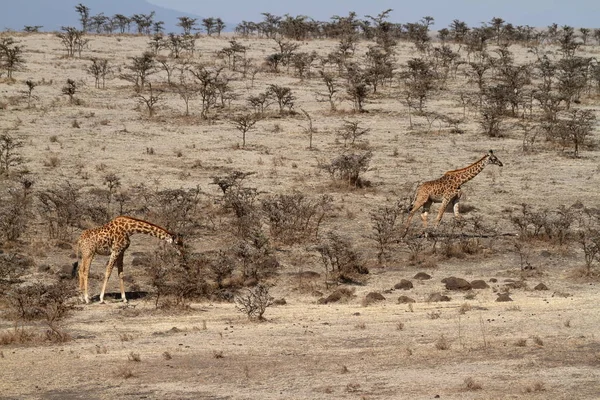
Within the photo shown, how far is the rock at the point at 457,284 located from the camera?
1716 centimetres

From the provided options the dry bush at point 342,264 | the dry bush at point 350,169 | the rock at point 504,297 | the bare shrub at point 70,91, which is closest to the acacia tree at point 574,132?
the dry bush at point 350,169

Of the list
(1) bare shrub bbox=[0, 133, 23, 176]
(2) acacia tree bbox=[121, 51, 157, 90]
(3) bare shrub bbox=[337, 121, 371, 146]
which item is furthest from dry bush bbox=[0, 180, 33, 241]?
(2) acacia tree bbox=[121, 51, 157, 90]

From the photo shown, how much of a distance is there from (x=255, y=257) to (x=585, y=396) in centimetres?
944

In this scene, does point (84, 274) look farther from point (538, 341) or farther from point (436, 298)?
point (538, 341)

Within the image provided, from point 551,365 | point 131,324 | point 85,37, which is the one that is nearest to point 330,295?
point 131,324

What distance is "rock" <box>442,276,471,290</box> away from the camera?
17.2m

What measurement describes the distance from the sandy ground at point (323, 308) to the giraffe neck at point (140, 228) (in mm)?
1397

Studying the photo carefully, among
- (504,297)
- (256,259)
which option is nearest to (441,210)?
(256,259)

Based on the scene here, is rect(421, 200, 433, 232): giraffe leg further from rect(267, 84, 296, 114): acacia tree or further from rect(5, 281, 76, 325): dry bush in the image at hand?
rect(267, 84, 296, 114): acacia tree

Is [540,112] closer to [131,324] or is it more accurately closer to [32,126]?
[32,126]

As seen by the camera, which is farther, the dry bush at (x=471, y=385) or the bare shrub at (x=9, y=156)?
the bare shrub at (x=9, y=156)

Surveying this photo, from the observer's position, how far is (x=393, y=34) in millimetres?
65125

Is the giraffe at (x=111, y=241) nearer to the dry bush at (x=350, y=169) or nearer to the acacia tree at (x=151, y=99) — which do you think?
the dry bush at (x=350, y=169)

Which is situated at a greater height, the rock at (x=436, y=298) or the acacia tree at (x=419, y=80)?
the acacia tree at (x=419, y=80)
